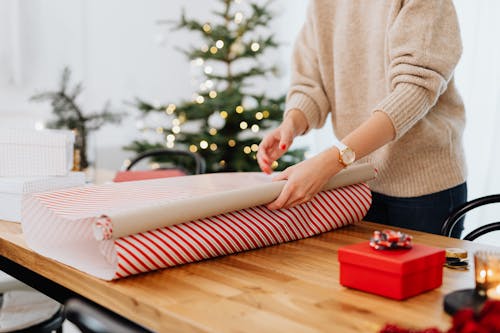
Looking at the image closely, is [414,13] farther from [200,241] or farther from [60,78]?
[60,78]

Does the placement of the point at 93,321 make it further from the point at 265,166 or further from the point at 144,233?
the point at 265,166

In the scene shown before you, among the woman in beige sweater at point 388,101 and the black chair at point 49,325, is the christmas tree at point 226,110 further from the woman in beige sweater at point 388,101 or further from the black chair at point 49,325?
the black chair at point 49,325

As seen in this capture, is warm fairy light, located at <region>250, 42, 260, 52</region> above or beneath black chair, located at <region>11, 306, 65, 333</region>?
above

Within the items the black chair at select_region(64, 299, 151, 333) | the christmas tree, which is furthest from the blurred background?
the black chair at select_region(64, 299, 151, 333)

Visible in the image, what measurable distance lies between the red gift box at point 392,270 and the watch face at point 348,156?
307mm

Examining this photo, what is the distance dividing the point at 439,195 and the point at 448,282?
600mm

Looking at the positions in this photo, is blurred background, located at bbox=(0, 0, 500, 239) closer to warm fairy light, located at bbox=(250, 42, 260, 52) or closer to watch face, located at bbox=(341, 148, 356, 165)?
warm fairy light, located at bbox=(250, 42, 260, 52)

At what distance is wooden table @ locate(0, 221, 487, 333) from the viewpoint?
2.41 ft

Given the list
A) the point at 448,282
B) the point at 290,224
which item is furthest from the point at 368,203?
the point at 448,282

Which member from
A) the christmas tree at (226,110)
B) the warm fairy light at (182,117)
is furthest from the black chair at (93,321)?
the warm fairy light at (182,117)

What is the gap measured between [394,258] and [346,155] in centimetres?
38

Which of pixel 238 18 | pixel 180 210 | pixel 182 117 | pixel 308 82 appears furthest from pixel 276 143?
pixel 238 18

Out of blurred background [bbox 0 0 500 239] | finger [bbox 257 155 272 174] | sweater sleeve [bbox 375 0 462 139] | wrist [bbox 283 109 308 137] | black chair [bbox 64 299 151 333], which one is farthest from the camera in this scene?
blurred background [bbox 0 0 500 239]

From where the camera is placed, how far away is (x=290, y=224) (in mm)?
1125
